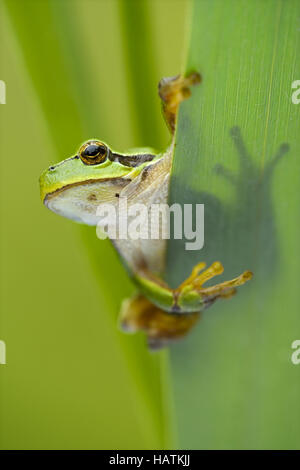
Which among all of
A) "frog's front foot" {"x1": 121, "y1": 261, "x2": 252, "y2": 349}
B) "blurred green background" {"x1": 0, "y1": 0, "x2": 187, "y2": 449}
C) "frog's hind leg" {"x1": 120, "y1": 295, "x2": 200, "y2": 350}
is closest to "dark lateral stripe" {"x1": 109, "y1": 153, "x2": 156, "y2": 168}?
"blurred green background" {"x1": 0, "y1": 0, "x2": 187, "y2": 449}

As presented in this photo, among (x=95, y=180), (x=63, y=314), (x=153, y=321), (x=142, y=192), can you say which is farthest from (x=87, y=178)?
(x=63, y=314)

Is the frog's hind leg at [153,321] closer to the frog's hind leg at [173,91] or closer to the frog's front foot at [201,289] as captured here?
the frog's front foot at [201,289]

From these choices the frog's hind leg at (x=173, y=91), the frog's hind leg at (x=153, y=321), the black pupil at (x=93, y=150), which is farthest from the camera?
the frog's hind leg at (x=153, y=321)

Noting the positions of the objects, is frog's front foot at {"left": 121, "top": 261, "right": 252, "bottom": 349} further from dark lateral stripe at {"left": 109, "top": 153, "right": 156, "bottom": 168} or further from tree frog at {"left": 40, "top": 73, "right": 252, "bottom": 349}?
dark lateral stripe at {"left": 109, "top": 153, "right": 156, "bottom": 168}

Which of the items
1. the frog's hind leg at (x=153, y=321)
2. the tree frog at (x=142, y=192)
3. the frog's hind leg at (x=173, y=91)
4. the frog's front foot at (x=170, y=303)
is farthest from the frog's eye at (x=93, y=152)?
the frog's hind leg at (x=153, y=321)

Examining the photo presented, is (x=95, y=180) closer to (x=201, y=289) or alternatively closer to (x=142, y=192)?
(x=142, y=192)

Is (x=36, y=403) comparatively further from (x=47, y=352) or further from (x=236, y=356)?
(x=236, y=356)

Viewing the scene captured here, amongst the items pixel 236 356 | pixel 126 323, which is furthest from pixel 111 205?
pixel 236 356
